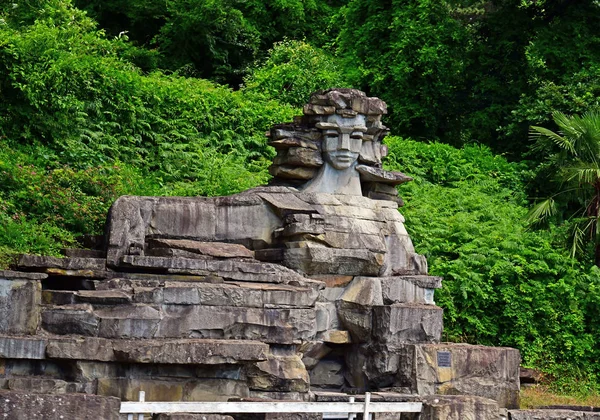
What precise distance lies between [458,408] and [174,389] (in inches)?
157

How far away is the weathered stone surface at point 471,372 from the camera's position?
1848cm

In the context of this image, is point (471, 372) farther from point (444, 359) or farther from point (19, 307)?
point (19, 307)

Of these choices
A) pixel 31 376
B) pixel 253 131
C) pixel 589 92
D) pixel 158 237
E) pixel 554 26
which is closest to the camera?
pixel 31 376

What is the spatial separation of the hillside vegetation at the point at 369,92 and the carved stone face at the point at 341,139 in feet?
16.6

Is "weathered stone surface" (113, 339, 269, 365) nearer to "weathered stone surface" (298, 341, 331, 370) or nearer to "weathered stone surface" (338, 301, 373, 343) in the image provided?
"weathered stone surface" (298, 341, 331, 370)

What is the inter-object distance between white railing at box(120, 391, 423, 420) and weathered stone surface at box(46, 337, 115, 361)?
39.3 inches

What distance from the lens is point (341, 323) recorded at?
63.3 feet

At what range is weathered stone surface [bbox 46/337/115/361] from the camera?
52.6 ft

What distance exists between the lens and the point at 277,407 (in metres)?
15.5

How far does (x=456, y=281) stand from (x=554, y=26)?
11.3m

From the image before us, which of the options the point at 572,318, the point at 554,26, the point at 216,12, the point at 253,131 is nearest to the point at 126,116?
the point at 253,131

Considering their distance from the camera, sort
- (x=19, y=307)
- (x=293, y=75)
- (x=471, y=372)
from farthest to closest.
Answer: (x=293, y=75)
(x=471, y=372)
(x=19, y=307)

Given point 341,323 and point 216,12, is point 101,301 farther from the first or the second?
point 216,12

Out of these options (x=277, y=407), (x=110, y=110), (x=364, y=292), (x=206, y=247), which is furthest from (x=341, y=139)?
(x=110, y=110)
